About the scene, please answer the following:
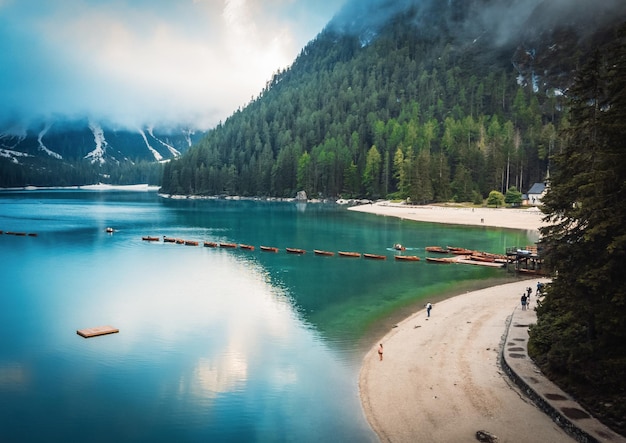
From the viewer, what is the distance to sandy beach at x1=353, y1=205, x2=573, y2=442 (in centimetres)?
2222

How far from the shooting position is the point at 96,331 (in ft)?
129

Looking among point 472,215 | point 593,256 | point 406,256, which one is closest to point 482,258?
point 406,256

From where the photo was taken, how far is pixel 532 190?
498ft

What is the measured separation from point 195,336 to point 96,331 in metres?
8.07

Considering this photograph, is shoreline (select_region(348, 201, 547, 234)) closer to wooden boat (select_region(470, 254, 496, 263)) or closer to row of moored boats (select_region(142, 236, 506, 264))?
row of moored boats (select_region(142, 236, 506, 264))

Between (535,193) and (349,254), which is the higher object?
(535,193)

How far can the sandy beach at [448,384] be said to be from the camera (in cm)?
2222

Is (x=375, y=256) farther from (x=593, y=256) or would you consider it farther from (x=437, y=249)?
(x=593, y=256)

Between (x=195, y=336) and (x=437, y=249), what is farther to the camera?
(x=437, y=249)

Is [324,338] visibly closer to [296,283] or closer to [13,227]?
[296,283]

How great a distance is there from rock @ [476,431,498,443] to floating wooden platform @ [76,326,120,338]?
29.7 meters

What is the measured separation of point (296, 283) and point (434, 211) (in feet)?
318

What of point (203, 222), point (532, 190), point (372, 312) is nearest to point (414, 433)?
point (372, 312)

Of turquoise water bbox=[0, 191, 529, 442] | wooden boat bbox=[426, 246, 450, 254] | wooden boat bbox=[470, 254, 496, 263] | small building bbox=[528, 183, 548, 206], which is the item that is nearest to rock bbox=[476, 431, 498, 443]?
turquoise water bbox=[0, 191, 529, 442]
